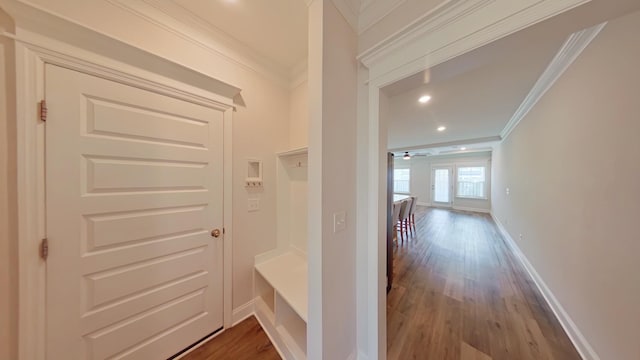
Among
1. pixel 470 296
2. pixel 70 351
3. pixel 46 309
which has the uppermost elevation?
pixel 46 309

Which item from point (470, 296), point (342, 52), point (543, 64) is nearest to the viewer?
point (342, 52)

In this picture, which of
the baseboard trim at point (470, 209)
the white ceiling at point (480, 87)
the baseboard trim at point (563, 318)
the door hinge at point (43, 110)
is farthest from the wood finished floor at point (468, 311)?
the baseboard trim at point (470, 209)

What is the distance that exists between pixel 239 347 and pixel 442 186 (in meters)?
9.38

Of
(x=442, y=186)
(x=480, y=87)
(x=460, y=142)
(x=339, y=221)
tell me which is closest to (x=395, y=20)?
(x=339, y=221)

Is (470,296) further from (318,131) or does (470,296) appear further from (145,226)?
(145,226)

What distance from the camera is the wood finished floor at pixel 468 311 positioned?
1.55 m

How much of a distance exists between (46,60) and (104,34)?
1.05ft

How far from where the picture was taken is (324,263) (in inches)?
42.8

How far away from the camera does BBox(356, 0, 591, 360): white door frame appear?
2.70ft

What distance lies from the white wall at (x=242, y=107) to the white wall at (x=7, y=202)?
0.44 m

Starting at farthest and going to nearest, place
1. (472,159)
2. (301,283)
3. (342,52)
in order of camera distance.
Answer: (472,159) < (301,283) < (342,52)

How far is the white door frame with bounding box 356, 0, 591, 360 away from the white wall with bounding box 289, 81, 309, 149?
32.2 inches

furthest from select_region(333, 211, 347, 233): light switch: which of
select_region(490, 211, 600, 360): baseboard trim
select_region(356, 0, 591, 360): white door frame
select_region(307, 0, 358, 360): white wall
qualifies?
select_region(490, 211, 600, 360): baseboard trim

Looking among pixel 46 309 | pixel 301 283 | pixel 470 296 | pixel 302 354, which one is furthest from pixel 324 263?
pixel 470 296
